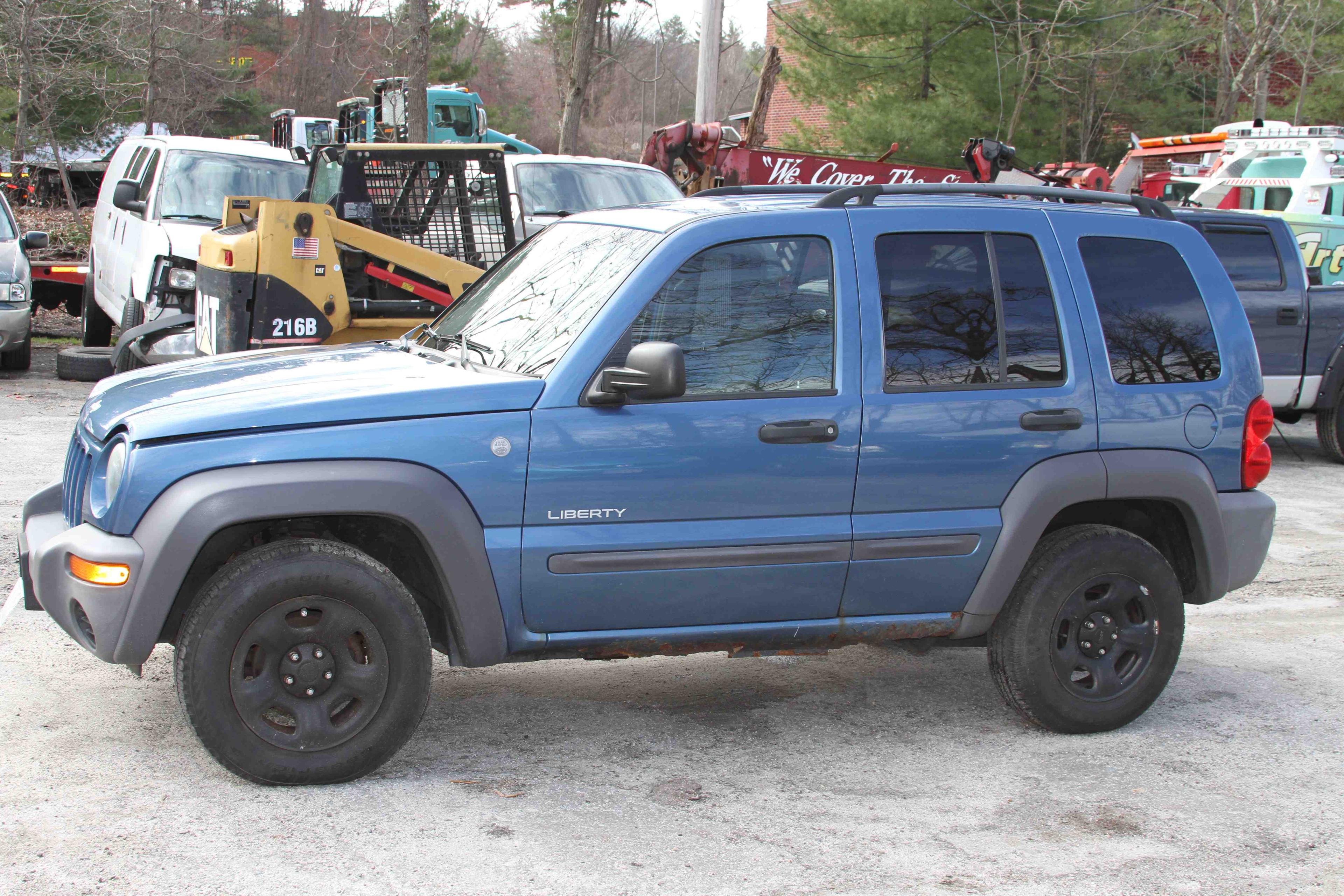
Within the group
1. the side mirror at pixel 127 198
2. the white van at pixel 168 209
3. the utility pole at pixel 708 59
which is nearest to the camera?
the white van at pixel 168 209

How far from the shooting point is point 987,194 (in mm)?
4785

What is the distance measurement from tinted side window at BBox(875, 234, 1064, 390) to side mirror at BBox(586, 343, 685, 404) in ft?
2.77

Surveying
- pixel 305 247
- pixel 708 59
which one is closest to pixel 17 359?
pixel 305 247

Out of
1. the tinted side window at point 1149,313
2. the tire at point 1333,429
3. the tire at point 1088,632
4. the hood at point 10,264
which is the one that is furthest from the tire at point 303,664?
the tire at point 1333,429

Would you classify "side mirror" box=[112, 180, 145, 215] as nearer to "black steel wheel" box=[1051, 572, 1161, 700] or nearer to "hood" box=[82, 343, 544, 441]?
"hood" box=[82, 343, 544, 441]

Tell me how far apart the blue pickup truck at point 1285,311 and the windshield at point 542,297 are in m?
7.54

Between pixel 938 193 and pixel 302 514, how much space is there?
2.52 m

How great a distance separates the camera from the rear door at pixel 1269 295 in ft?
35.2

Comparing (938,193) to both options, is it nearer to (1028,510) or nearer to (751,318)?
(751,318)

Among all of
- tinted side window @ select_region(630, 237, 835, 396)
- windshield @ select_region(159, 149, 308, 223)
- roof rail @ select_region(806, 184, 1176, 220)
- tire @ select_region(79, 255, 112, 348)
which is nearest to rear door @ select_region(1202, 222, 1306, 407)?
roof rail @ select_region(806, 184, 1176, 220)

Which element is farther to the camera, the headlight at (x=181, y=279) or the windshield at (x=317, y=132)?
the windshield at (x=317, y=132)

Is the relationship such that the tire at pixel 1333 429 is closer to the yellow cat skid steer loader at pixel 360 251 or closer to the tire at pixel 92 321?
the yellow cat skid steer loader at pixel 360 251

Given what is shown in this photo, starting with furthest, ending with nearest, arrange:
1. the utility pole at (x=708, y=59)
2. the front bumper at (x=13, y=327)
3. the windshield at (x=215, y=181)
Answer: the utility pole at (x=708, y=59) → the front bumper at (x=13, y=327) → the windshield at (x=215, y=181)

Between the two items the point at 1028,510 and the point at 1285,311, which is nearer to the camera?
the point at 1028,510
